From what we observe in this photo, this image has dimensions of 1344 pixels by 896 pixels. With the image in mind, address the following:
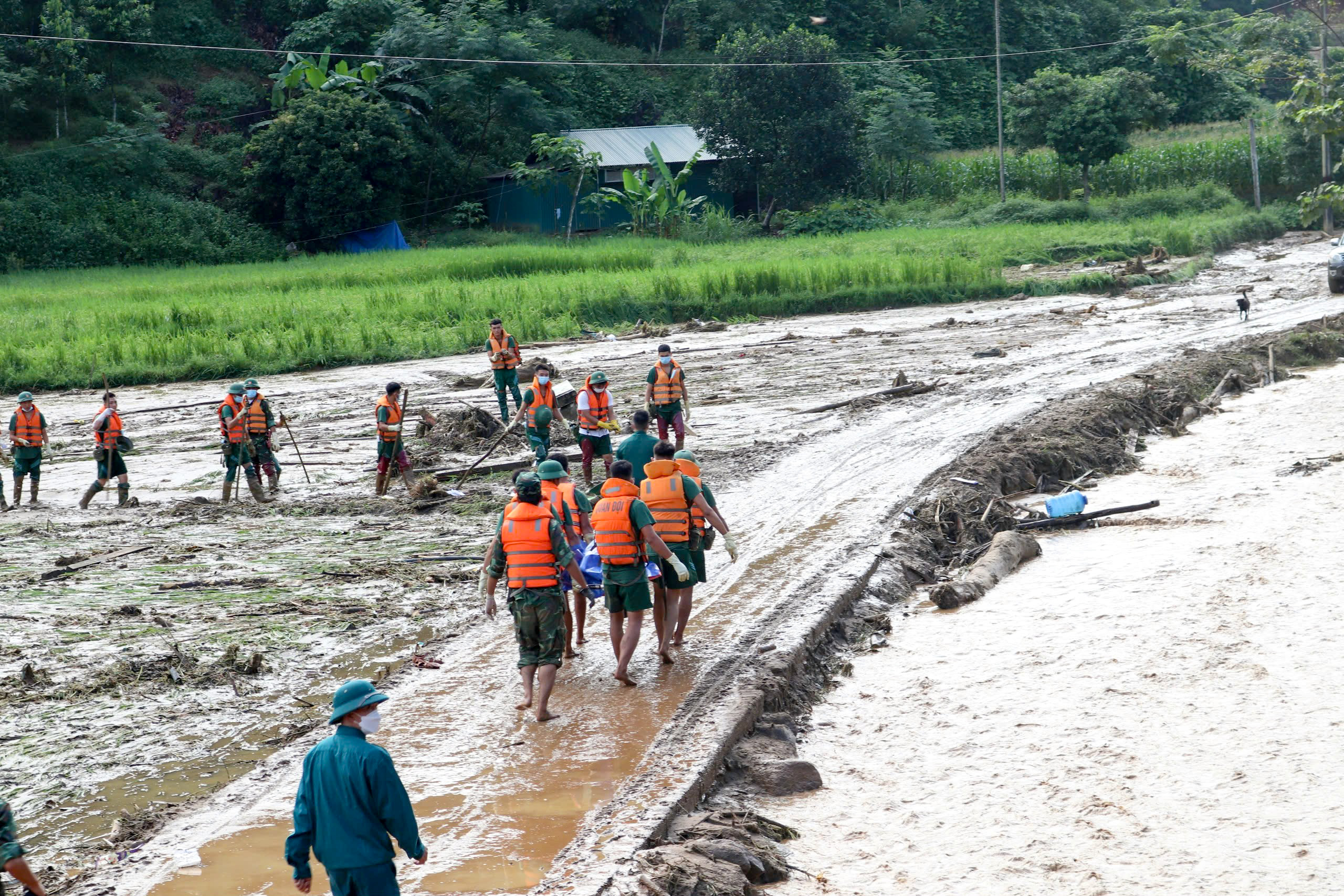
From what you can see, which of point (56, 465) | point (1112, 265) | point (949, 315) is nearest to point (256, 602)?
point (56, 465)

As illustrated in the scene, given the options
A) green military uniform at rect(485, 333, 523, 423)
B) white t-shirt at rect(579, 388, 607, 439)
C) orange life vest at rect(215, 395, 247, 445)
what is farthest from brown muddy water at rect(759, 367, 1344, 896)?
green military uniform at rect(485, 333, 523, 423)

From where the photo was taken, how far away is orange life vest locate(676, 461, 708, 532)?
404 inches

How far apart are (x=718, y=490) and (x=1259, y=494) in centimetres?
662

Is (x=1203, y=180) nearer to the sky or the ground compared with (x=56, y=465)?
nearer to the sky

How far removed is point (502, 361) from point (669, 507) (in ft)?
36.0

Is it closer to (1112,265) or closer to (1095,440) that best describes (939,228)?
(1112,265)

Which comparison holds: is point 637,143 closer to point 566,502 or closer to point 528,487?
point 566,502

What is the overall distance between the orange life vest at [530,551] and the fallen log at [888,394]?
41.1 feet

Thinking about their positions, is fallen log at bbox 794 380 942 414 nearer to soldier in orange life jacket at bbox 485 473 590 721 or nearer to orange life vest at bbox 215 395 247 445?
orange life vest at bbox 215 395 247 445

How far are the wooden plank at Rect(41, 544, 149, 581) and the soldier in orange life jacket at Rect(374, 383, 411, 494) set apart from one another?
3.33 metres

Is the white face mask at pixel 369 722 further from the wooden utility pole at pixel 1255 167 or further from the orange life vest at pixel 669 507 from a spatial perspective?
the wooden utility pole at pixel 1255 167

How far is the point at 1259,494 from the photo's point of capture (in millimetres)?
14445

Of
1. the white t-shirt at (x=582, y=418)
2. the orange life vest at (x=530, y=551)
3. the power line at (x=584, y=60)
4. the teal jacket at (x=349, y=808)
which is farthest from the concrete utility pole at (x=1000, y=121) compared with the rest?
the teal jacket at (x=349, y=808)

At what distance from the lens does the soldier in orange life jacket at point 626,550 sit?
374 inches
